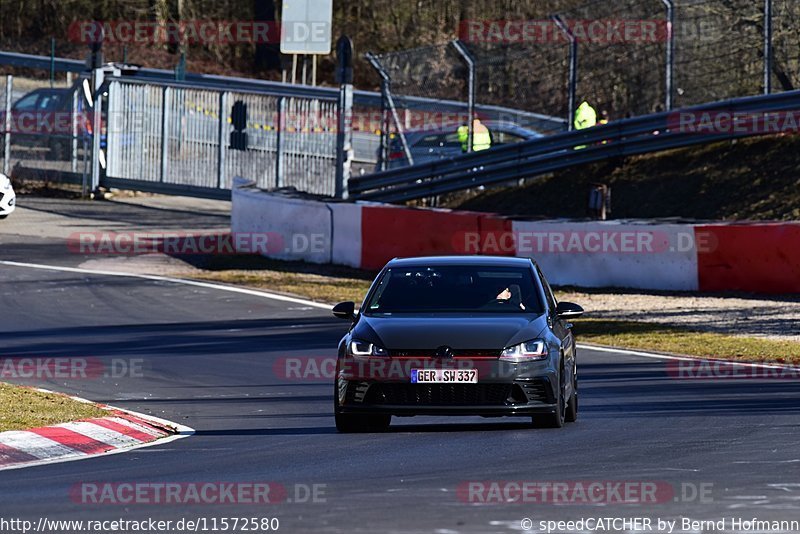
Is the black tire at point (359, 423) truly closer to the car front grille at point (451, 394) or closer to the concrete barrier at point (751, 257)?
the car front grille at point (451, 394)

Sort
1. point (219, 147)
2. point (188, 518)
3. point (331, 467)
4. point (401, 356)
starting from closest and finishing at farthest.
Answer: point (188, 518)
point (331, 467)
point (401, 356)
point (219, 147)

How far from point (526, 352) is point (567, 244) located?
12336 millimetres

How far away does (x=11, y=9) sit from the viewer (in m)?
58.0

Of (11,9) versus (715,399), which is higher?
(11,9)

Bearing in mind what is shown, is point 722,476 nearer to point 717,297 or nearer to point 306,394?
point 306,394

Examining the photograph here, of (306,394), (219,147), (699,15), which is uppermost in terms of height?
(699,15)

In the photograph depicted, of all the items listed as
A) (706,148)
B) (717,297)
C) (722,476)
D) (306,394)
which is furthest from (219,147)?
(722,476)

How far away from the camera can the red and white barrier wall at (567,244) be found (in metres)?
21.6

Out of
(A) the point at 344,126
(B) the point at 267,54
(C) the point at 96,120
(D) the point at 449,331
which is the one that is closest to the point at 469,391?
(D) the point at 449,331

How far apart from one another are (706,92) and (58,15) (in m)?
36.0

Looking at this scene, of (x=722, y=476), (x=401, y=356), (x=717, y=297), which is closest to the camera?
(x=722, y=476)

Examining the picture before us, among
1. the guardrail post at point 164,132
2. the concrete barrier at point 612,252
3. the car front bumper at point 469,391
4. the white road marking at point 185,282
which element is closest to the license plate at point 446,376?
the car front bumper at point 469,391

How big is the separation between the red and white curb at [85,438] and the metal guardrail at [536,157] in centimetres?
1546

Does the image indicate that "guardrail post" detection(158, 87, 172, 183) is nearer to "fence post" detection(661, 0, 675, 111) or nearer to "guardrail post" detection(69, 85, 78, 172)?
"guardrail post" detection(69, 85, 78, 172)
